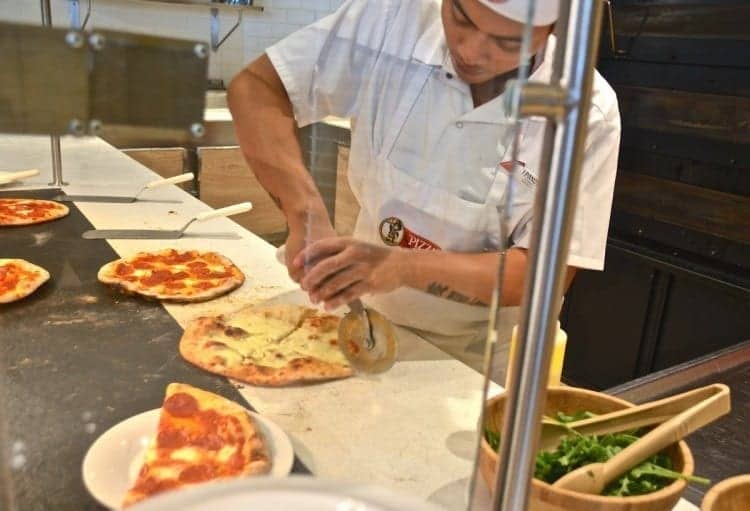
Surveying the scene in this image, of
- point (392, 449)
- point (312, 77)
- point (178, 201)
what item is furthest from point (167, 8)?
point (178, 201)

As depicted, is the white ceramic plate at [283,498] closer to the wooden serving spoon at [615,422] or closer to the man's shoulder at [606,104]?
the wooden serving spoon at [615,422]

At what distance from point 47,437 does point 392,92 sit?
0.62m

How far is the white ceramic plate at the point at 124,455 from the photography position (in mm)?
662

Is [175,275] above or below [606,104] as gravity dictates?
below

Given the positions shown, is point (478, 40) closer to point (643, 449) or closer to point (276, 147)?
point (276, 147)

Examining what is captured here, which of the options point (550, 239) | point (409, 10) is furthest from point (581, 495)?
point (409, 10)

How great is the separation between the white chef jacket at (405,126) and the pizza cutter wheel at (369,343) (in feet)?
0.09

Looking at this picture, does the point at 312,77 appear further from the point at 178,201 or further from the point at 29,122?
the point at 178,201

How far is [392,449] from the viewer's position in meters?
0.81

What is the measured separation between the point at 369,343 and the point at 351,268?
0.20 m

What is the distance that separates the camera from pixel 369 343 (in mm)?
1008

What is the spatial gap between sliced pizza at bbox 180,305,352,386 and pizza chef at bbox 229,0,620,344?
0.27 ft

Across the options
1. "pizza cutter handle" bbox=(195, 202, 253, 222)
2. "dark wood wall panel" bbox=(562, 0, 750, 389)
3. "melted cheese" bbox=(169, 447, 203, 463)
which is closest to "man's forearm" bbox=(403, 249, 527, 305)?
"melted cheese" bbox=(169, 447, 203, 463)

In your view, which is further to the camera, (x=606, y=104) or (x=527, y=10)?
(x=606, y=104)
